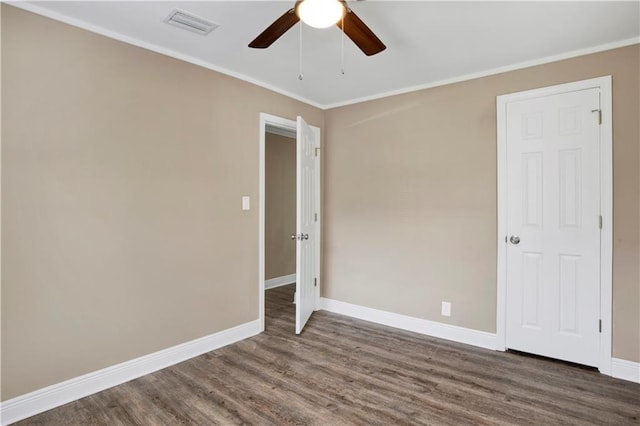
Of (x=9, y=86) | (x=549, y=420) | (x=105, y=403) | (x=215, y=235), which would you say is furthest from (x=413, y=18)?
(x=105, y=403)

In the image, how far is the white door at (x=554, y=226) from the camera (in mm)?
2598

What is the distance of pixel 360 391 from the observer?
2.33 metres

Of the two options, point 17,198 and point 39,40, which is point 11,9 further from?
point 17,198

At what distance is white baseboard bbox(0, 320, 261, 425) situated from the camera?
1991 mm

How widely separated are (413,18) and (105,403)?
127 inches

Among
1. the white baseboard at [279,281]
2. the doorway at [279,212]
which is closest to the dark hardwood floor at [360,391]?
the white baseboard at [279,281]

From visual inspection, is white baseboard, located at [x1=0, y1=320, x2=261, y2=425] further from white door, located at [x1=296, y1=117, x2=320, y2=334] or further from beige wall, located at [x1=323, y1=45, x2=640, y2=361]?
beige wall, located at [x1=323, y1=45, x2=640, y2=361]

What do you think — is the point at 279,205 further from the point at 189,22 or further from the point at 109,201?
the point at 189,22

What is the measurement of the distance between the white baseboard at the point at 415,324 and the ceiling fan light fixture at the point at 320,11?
2.90 m

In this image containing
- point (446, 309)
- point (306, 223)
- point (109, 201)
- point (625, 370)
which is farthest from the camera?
point (306, 223)

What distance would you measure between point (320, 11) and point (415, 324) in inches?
118

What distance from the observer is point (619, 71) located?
98.5 inches

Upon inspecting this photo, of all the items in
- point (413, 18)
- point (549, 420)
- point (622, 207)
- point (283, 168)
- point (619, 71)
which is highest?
point (413, 18)

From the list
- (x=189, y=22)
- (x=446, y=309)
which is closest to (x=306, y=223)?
(x=446, y=309)
